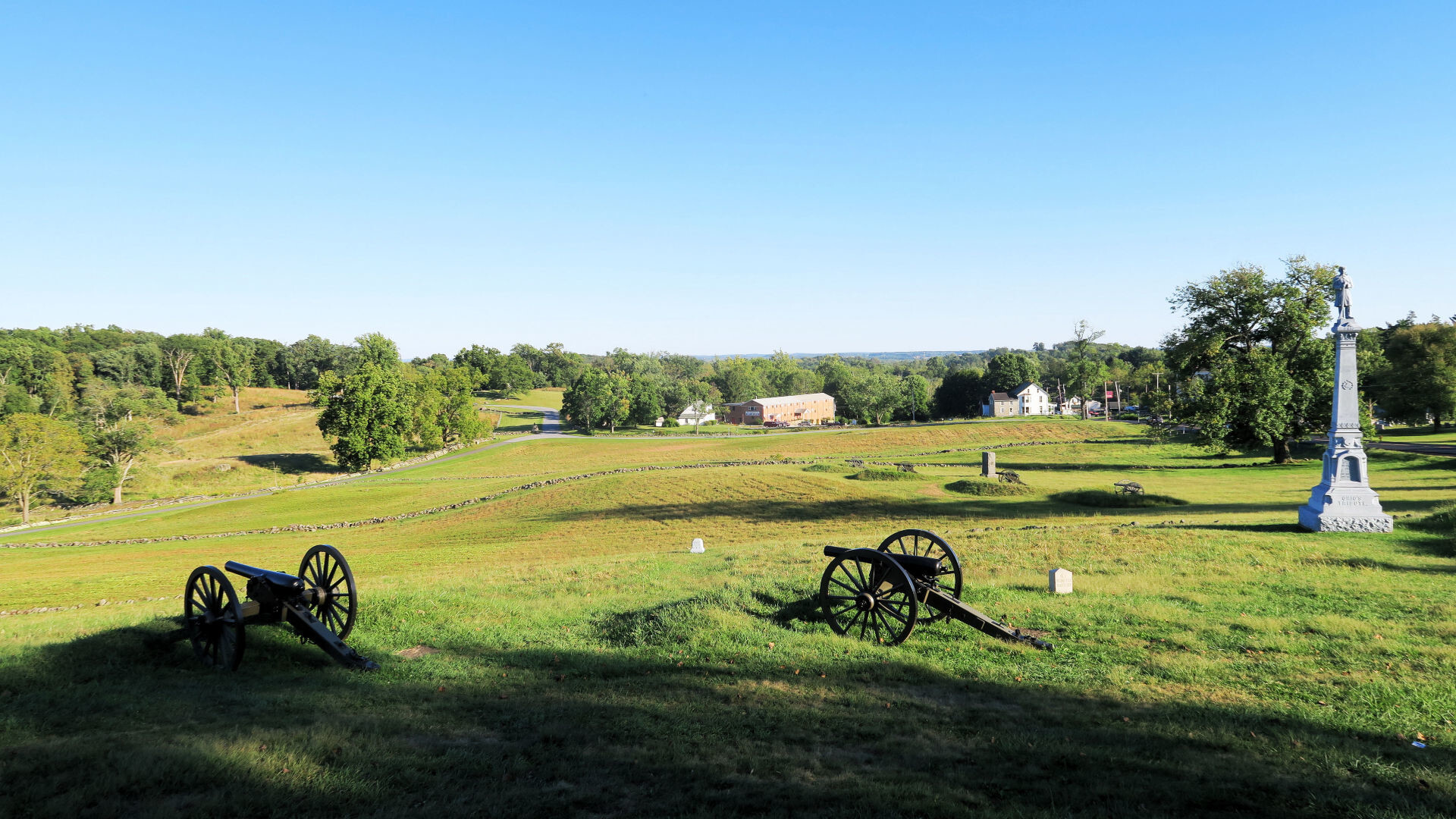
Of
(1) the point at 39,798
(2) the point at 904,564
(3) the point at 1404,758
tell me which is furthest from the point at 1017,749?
(1) the point at 39,798

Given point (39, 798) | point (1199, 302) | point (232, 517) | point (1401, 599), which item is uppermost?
point (1199, 302)

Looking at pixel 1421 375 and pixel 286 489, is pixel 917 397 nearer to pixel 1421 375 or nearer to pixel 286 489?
pixel 1421 375

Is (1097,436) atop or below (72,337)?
below

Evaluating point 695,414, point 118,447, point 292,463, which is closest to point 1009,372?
point 695,414

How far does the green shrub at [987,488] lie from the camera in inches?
1531

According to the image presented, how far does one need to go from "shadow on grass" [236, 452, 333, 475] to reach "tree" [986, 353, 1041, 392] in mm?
110142

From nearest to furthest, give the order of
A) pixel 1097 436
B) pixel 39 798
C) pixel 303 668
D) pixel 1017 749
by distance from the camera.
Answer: pixel 39 798, pixel 1017 749, pixel 303 668, pixel 1097 436

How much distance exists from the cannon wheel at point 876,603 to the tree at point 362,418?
7164cm

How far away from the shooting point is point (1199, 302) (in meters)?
48.0

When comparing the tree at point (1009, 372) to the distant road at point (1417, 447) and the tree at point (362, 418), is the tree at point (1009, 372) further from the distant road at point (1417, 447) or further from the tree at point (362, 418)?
the tree at point (362, 418)

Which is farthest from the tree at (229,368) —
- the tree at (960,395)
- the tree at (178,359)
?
the tree at (960,395)

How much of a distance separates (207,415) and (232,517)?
84.6 meters

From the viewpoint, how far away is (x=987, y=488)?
131 ft

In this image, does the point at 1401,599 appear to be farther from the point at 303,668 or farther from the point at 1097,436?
the point at 1097,436
